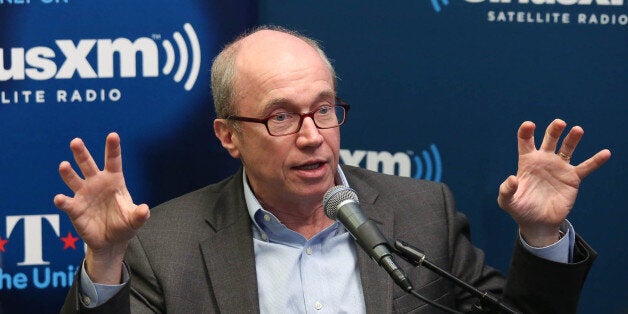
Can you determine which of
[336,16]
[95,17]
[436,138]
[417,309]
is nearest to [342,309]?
[417,309]

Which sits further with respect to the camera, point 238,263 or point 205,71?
point 205,71

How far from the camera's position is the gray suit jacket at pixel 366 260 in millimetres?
2848

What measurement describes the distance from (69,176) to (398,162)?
5.39 ft

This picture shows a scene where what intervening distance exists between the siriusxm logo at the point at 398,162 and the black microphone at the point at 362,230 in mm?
1430

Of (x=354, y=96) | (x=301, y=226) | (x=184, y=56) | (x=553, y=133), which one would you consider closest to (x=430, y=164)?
(x=354, y=96)

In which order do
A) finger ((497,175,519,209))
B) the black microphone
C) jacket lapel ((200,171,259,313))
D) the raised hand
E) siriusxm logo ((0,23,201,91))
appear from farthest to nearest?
siriusxm logo ((0,23,201,91))
jacket lapel ((200,171,259,313))
the raised hand
finger ((497,175,519,209))
the black microphone

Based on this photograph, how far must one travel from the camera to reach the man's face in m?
3.06

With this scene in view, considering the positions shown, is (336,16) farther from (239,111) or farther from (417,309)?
(417,309)

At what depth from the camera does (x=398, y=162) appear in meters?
3.88

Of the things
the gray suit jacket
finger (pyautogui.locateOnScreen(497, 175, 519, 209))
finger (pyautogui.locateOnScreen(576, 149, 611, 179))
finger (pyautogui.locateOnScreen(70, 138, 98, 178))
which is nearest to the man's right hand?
finger (pyautogui.locateOnScreen(70, 138, 98, 178))

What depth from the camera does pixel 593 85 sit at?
146 inches

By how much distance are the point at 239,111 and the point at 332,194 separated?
2.88ft

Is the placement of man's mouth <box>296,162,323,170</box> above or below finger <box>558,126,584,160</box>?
below

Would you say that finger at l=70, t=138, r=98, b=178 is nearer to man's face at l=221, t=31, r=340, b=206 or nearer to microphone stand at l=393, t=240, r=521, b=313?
man's face at l=221, t=31, r=340, b=206
